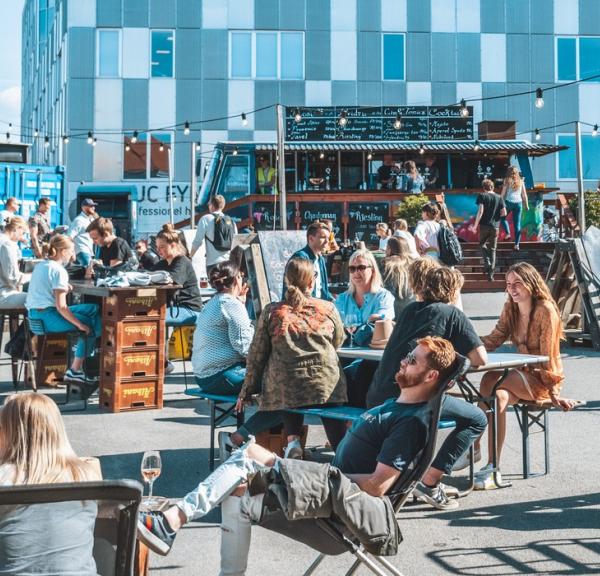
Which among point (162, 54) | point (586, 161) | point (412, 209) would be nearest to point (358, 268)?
point (412, 209)

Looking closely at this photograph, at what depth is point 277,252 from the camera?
1064 centimetres

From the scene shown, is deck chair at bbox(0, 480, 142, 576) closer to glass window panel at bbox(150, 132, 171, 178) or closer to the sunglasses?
the sunglasses

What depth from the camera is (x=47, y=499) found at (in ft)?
10.00

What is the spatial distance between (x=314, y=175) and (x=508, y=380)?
22.4 meters

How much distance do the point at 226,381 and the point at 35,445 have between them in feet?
12.9

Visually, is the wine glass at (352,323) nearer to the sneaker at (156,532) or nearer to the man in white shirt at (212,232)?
the sneaker at (156,532)

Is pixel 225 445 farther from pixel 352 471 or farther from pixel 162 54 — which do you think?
pixel 162 54

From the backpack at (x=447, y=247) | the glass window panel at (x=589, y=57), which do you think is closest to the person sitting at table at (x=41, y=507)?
the backpack at (x=447, y=247)

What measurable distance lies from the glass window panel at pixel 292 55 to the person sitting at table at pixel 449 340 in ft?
105

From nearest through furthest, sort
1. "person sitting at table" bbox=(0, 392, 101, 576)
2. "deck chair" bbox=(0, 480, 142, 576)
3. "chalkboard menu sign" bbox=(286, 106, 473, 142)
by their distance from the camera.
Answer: "deck chair" bbox=(0, 480, 142, 576), "person sitting at table" bbox=(0, 392, 101, 576), "chalkboard menu sign" bbox=(286, 106, 473, 142)

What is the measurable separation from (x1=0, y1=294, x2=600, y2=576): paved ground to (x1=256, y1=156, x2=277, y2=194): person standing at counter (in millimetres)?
18904

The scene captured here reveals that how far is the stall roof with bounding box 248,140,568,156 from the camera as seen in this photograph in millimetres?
28016

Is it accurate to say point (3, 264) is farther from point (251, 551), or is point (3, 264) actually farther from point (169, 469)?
point (251, 551)

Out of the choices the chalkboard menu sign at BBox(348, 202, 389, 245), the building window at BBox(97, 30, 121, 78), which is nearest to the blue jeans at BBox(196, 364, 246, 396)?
the chalkboard menu sign at BBox(348, 202, 389, 245)
